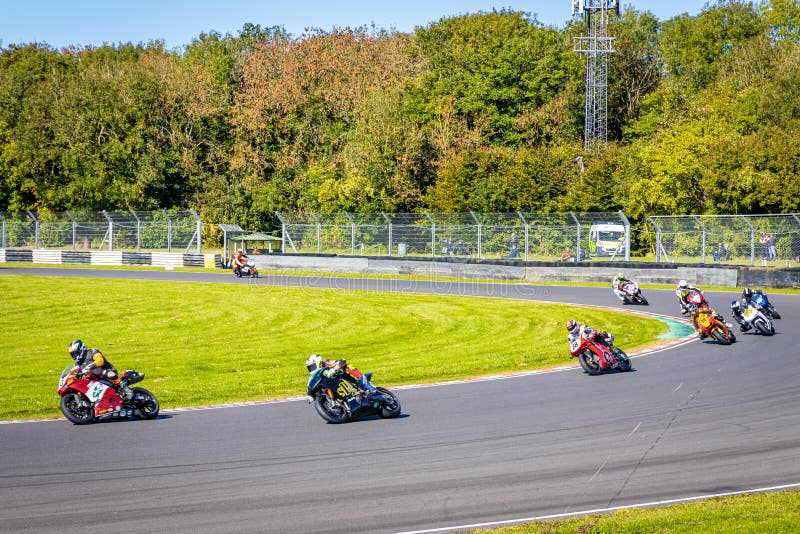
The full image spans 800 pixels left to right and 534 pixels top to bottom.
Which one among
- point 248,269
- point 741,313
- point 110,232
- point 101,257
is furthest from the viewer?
point 110,232

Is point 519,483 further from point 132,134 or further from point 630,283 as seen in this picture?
point 132,134

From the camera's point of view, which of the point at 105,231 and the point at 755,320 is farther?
the point at 105,231

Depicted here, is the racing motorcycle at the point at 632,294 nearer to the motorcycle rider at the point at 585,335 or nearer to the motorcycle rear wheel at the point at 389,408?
the motorcycle rider at the point at 585,335

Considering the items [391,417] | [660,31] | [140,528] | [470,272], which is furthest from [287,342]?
[660,31]

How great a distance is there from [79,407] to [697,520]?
847 centimetres

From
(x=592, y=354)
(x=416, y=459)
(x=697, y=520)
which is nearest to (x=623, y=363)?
(x=592, y=354)

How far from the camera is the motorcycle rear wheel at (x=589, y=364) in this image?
1638 centimetres

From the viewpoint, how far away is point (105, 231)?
172 ft

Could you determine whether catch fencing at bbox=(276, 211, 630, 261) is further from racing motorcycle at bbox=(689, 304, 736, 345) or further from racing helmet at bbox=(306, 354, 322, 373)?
racing helmet at bbox=(306, 354, 322, 373)

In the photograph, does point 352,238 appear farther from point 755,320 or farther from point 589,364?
point 589,364

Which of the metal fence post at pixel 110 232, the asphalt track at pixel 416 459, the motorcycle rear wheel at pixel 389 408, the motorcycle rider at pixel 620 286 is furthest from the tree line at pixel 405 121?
the motorcycle rear wheel at pixel 389 408

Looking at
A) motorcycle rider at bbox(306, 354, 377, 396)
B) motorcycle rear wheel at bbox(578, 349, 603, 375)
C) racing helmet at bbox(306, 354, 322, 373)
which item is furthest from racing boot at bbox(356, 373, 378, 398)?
motorcycle rear wheel at bbox(578, 349, 603, 375)

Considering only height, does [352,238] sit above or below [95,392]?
above

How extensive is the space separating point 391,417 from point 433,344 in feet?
27.9
